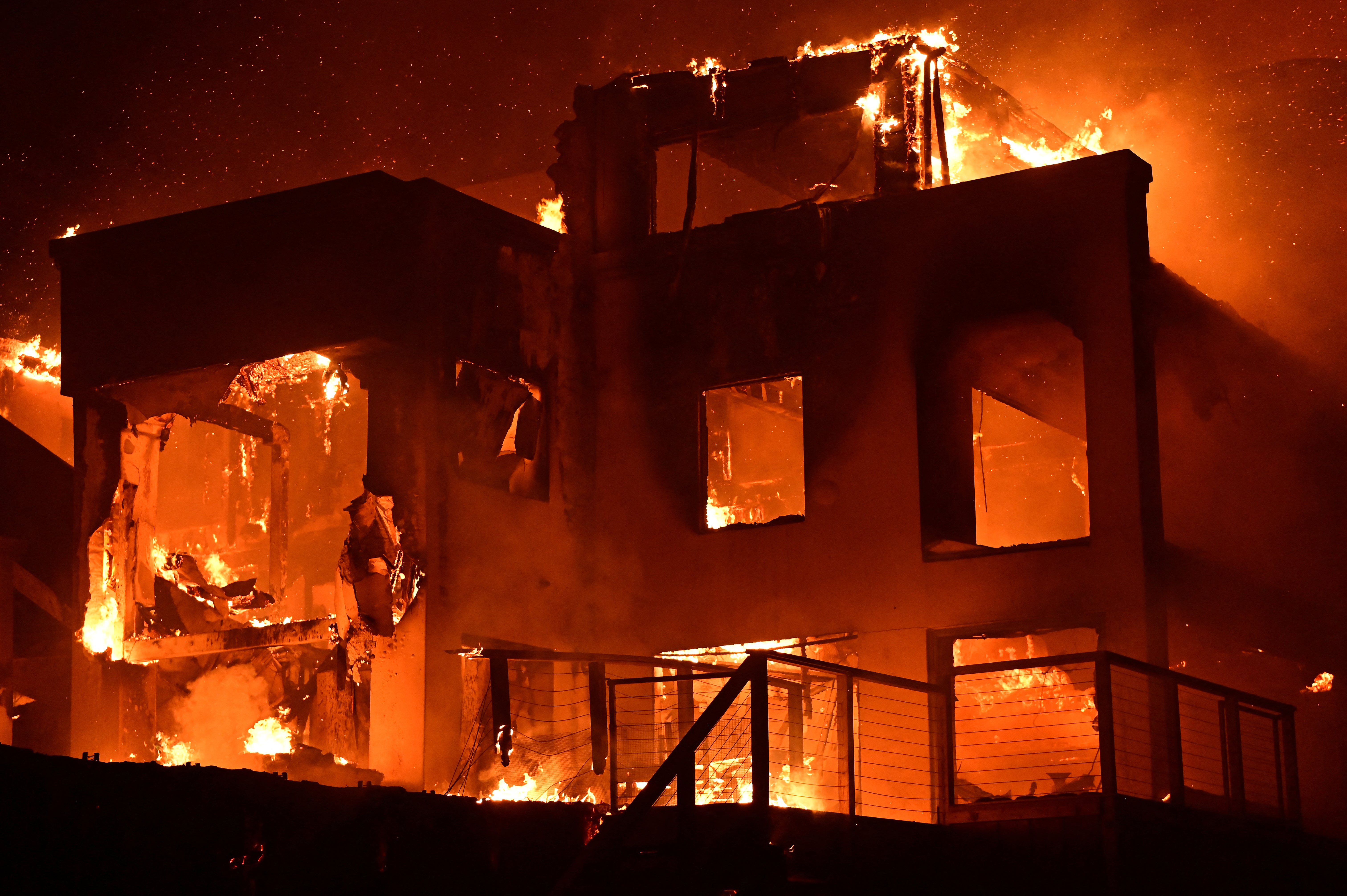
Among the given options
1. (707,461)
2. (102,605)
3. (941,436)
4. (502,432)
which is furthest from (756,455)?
(102,605)

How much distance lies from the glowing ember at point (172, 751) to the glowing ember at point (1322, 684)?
12554 millimetres

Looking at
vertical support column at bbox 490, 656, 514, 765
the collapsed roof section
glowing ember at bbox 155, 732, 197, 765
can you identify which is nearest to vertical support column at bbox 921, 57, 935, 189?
the collapsed roof section

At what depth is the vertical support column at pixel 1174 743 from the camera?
1151 cm

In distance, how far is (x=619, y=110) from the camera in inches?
695

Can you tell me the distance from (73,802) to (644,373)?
29.8 ft

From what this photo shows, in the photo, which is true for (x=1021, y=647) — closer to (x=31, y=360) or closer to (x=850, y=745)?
(x=850, y=745)

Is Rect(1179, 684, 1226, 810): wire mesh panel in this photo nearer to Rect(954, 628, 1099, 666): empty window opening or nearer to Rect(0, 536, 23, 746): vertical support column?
Rect(954, 628, 1099, 666): empty window opening

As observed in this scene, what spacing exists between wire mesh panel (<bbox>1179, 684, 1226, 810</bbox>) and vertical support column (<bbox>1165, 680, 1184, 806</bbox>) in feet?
4.76

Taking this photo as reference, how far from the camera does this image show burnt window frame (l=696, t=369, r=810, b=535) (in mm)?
15758

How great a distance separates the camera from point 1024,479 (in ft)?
72.0

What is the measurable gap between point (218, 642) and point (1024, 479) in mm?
11736

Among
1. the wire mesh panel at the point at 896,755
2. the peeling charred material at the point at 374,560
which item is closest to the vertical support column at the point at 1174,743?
the wire mesh panel at the point at 896,755

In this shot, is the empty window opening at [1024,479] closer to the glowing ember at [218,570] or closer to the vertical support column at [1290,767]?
the vertical support column at [1290,767]

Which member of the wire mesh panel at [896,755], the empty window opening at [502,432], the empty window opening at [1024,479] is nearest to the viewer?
the wire mesh panel at [896,755]
